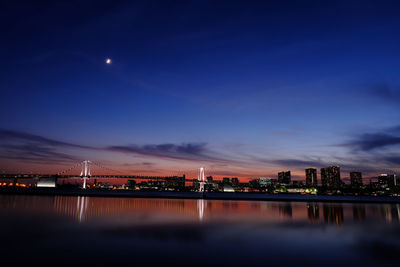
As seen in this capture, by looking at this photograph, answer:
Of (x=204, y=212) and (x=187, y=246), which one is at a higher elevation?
(x=187, y=246)

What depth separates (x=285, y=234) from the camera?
639 inches

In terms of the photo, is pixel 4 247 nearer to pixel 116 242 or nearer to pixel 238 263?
pixel 116 242

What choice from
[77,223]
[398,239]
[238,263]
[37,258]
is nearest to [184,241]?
[238,263]

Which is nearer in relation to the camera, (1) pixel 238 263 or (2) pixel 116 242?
(1) pixel 238 263

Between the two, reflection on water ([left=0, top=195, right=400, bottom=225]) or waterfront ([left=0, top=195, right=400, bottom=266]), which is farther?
reflection on water ([left=0, top=195, right=400, bottom=225])

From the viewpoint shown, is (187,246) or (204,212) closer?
(187,246)

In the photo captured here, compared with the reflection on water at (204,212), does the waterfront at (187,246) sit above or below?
above

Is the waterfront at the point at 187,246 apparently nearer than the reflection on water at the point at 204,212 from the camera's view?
Yes

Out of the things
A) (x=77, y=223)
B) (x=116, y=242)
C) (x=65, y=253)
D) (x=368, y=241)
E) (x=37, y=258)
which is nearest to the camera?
(x=37, y=258)

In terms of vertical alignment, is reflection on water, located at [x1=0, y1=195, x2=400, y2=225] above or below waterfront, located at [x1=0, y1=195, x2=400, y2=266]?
below

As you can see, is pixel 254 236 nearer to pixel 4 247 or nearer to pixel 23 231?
pixel 4 247

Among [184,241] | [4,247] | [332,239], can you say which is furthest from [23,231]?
[332,239]

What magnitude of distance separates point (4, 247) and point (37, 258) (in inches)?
102

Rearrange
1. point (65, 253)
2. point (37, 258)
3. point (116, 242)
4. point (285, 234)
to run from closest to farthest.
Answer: point (37, 258) → point (65, 253) → point (116, 242) → point (285, 234)
